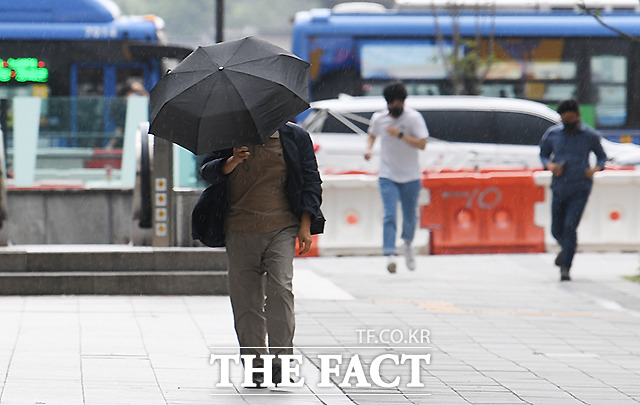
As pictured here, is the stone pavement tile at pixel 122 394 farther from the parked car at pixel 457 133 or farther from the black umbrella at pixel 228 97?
the parked car at pixel 457 133

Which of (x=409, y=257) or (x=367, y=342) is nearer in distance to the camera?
(x=367, y=342)

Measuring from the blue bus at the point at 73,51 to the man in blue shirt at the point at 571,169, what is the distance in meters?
10.5

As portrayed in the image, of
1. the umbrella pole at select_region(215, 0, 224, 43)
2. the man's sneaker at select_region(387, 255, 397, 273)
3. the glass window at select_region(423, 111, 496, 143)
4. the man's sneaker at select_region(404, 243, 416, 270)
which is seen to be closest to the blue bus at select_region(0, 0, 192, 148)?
the umbrella pole at select_region(215, 0, 224, 43)

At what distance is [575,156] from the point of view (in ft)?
38.2

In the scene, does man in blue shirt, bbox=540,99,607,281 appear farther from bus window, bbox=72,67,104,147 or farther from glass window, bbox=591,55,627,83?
glass window, bbox=591,55,627,83

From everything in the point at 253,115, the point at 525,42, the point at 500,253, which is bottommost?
the point at 500,253

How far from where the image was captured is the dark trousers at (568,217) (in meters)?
11.6

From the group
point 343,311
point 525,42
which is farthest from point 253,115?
point 525,42

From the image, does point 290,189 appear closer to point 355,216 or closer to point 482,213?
point 355,216

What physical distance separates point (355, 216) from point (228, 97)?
8770mm

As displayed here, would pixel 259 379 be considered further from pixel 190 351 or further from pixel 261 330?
pixel 190 351

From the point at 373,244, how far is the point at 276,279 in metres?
8.27

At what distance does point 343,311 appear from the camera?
934cm

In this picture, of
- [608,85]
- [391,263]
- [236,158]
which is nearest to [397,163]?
[391,263]
